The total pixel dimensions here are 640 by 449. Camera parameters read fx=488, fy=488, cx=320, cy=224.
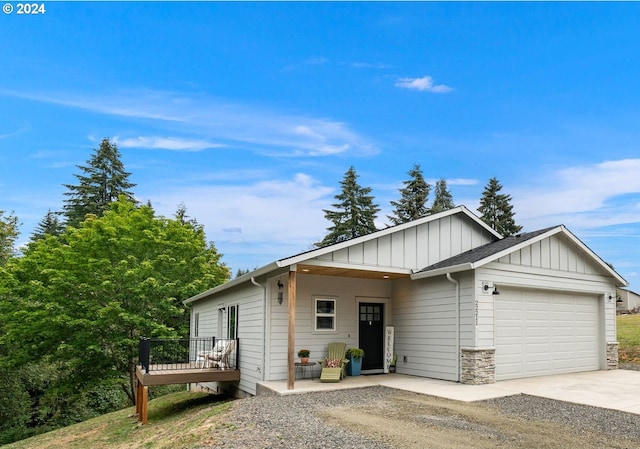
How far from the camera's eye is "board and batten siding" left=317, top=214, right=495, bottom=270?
11289mm

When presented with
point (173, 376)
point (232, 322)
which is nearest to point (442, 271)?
point (232, 322)

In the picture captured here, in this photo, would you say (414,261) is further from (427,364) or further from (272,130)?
(272,130)

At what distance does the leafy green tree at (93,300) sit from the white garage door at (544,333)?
12.5 m

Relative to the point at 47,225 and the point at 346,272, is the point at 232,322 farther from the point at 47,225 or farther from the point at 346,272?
the point at 47,225

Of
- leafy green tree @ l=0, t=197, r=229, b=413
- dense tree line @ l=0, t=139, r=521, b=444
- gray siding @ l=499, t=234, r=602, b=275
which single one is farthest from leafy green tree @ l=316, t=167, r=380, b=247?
gray siding @ l=499, t=234, r=602, b=275

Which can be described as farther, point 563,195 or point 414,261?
point 563,195

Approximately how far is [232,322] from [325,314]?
3.01m

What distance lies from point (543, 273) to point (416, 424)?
23.3 feet

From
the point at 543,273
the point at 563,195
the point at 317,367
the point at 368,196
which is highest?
the point at 368,196

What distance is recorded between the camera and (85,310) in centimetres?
1883

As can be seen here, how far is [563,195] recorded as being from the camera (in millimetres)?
19109

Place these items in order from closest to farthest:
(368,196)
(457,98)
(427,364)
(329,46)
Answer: (427,364) < (329,46) < (457,98) < (368,196)

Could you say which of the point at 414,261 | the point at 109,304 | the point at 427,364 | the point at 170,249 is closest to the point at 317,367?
the point at 427,364

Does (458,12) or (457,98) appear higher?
(458,12)
